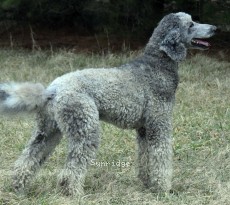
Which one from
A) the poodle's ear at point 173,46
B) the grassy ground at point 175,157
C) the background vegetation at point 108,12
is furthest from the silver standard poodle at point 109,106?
the background vegetation at point 108,12

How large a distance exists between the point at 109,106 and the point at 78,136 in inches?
13.9

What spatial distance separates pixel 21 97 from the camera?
443 centimetres

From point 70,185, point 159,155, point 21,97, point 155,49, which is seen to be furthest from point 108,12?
point 70,185

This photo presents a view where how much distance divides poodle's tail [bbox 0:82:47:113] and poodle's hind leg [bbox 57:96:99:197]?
7.8 inches

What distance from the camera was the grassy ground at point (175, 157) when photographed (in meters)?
4.68

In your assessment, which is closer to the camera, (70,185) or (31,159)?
(70,185)

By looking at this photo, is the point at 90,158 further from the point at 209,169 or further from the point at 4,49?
the point at 4,49

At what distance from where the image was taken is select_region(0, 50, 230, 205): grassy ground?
4.68 meters

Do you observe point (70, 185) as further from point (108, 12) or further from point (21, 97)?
point (108, 12)

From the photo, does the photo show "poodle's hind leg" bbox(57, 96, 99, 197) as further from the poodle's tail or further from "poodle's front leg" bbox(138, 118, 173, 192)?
"poodle's front leg" bbox(138, 118, 173, 192)

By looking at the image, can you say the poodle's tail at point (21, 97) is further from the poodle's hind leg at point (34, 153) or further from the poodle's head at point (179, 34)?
the poodle's head at point (179, 34)

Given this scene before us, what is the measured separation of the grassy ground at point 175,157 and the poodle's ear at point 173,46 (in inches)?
43.3

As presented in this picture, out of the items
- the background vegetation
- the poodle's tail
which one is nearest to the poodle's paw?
the poodle's tail

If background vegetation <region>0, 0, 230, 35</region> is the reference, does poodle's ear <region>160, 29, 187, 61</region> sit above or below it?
above
